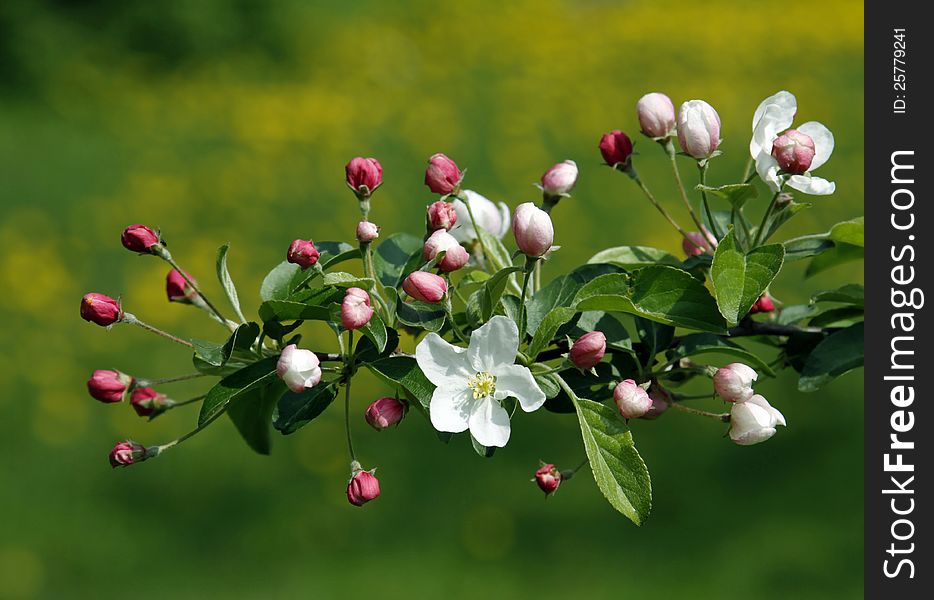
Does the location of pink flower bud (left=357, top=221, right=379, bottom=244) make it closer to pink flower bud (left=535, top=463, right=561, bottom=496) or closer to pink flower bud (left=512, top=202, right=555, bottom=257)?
pink flower bud (left=512, top=202, right=555, bottom=257)

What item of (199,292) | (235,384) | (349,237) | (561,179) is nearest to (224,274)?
(199,292)

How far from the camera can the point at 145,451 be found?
1195mm

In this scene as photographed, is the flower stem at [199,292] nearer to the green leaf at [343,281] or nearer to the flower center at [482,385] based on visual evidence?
the green leaf at [343,281]

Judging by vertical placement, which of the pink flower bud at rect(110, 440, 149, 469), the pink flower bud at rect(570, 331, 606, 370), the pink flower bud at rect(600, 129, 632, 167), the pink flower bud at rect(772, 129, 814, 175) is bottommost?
the pink flower bud at rect(110, 440, 149, 469)

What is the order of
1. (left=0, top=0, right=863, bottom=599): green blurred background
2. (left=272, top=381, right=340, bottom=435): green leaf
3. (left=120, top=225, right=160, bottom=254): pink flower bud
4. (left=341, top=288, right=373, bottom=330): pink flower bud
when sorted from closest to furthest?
(left=341, top=288, right=373, bottom=330): pink flower bud < (left=272, top=381, right=340, bottom=435): green leaf < (left=120, top=225, right=160, bottom=254): pink flower bud < (left=0, top=0, right=863, bottom=599): green blurred background

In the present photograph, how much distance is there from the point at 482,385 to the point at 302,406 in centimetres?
21

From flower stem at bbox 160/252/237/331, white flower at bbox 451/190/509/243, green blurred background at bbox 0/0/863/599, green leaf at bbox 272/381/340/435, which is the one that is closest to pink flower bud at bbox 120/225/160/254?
flower stem at bbox 160/252/237/331

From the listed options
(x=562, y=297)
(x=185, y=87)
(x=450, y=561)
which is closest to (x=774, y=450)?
(x=450, y=561)

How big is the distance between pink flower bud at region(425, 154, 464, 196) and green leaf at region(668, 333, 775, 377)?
32 cm

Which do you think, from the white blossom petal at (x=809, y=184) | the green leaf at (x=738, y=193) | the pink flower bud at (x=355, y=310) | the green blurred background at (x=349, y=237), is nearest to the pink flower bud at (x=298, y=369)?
the pink flower bud at (x=355, y=310)

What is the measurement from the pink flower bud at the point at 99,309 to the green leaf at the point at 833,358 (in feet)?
2.64

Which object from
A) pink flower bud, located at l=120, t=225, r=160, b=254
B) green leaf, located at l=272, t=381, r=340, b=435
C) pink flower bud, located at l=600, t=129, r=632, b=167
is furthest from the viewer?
pink flower bud, located at l=600, t=129, r=632, b=167

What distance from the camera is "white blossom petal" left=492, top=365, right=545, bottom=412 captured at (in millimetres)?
1007

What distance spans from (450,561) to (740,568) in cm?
99
